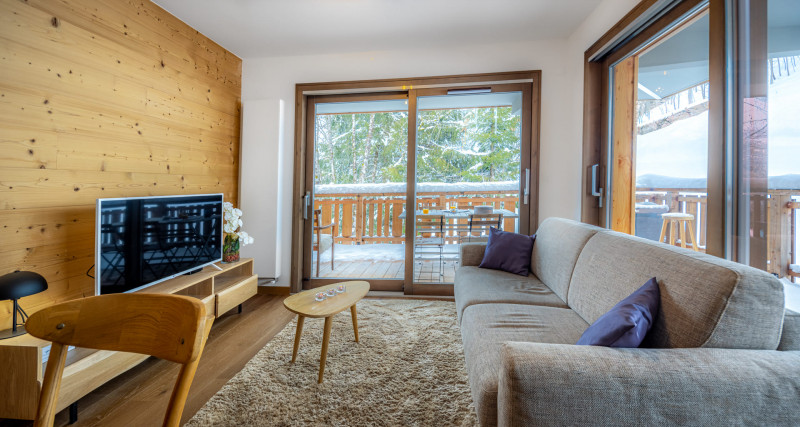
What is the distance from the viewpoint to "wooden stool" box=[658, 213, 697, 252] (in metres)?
1.80

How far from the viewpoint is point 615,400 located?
82 centimetres

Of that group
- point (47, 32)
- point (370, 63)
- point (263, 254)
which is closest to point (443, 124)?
point (370, 63)

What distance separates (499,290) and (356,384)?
997 mm

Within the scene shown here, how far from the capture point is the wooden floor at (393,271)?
142 inches

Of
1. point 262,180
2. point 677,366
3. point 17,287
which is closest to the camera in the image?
point 677,366

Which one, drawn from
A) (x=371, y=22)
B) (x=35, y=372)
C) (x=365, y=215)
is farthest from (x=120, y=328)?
(x=365, y=215)

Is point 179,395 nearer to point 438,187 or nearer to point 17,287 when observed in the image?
point 17,287

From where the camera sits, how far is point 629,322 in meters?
1.00

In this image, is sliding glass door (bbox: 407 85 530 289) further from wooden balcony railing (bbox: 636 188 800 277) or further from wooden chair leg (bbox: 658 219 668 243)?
wooden balcony railing (bbox: 636 188 800 277)

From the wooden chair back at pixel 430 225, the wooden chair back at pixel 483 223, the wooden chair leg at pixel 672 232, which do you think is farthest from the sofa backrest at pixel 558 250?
the wooden chair back at pixel 430 225

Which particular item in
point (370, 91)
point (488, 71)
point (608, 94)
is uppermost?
point (488, 71)

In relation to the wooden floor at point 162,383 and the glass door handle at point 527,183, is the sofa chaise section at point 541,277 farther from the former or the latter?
the wooden floor at point 162,383

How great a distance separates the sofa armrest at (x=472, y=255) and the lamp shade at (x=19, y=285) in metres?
2.53

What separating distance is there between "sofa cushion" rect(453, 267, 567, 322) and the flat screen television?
1.99 meters
